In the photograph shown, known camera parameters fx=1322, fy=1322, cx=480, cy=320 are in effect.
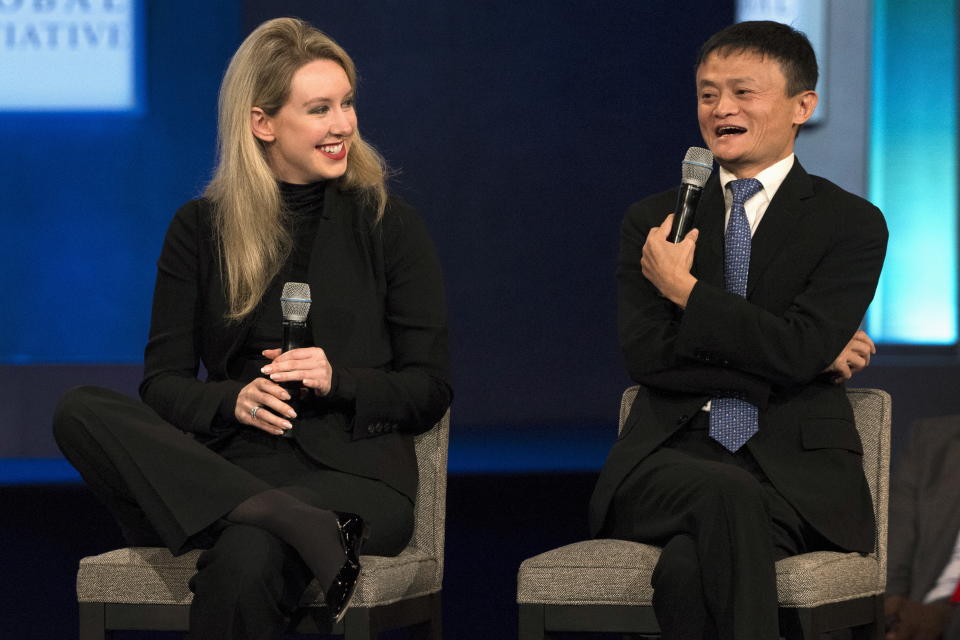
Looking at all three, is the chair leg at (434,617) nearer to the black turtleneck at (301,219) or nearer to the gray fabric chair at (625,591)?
the gray fabric chair at (625,591)

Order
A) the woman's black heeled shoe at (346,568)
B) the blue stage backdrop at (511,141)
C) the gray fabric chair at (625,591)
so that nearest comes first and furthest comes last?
the woman's black heeled shoe at (346,568) → the gray fabric chair at (625,591) → the blue stage backdrop at (511,141)

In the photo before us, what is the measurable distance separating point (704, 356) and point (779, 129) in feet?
1.79

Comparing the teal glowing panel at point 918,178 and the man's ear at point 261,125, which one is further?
the teal glowing panel at point 918,178

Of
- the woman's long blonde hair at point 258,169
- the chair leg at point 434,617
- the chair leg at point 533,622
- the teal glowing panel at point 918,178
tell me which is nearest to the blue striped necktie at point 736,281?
the chair leg at point 533,622

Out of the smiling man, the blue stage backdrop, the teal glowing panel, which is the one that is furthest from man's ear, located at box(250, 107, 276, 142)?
the teal glowing panel

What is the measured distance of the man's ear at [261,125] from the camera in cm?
294

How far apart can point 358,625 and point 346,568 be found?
151 millimetres

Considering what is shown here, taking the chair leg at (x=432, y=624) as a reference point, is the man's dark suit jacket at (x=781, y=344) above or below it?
above

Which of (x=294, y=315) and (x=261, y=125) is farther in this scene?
(x=261, y=125)

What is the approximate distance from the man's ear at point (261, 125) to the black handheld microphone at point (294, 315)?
0.53 m

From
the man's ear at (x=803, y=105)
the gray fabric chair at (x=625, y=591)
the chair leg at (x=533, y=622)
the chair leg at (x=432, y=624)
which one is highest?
the man's ear at (x=803, y=105)

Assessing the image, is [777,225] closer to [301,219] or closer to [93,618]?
[301,219]

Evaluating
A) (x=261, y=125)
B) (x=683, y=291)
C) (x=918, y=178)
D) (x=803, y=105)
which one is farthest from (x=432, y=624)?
(x=918, y=178)

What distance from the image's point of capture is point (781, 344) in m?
2.55
